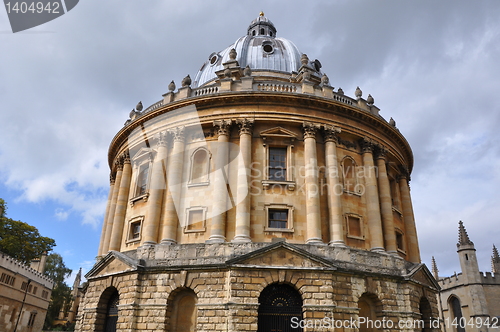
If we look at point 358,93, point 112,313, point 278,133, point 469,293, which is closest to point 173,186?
point 278,133

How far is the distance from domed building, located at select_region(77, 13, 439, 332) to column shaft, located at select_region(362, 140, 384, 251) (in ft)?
0.29

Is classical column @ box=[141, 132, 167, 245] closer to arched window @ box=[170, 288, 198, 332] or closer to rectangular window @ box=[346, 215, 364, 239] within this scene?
arched window @ box=[170, 288, 198, 332]

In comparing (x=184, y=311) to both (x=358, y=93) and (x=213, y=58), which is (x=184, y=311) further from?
(x=213, y=58)

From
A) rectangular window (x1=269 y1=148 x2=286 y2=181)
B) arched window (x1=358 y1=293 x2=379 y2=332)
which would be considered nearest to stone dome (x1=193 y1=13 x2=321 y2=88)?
rectangular window (x1=269 y1=148 x2=286 y2=181)

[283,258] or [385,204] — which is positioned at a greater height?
[385,204]

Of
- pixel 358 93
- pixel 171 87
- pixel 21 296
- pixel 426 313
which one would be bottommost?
pixel 426 313

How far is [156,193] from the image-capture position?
25.0m

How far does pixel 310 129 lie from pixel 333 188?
4.07 meters

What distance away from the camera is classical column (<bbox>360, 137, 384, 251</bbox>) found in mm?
24406

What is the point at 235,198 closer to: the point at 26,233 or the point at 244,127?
the point at 244,127

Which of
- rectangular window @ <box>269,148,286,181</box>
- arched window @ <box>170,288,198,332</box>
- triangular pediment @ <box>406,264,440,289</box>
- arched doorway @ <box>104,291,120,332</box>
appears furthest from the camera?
rectangular window @ <box>269,148,286,181</box>

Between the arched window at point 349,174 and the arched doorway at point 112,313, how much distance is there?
15836 mm

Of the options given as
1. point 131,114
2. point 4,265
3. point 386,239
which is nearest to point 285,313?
point 386,239

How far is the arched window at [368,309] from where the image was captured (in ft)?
70.9
